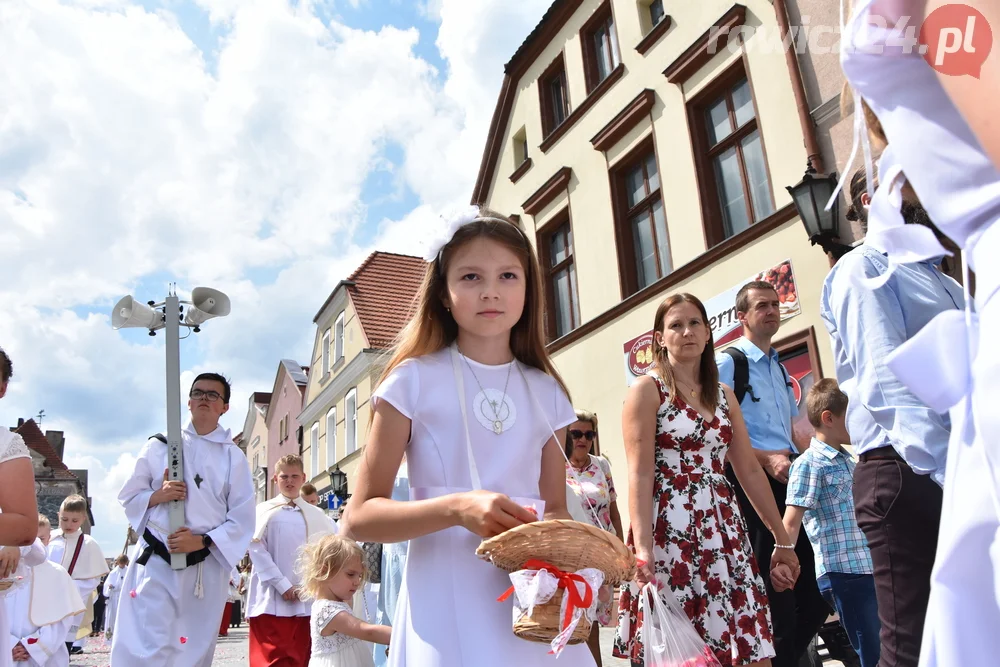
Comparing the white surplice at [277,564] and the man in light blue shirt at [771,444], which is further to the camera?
the white surplice at [277,564]

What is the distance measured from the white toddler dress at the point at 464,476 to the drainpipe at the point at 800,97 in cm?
735

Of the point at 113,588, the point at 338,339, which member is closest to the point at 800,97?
the point at 113,588

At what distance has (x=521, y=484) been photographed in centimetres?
202

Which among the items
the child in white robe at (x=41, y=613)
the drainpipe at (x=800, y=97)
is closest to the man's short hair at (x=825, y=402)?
the drainpipe at (x=800, y=97)

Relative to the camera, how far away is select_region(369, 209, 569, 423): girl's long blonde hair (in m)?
2.24

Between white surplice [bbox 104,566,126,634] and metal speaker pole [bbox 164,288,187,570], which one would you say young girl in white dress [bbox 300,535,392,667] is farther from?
white surplice [bbox 104,566,126,634]

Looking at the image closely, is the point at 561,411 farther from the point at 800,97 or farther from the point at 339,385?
the point at 339,385

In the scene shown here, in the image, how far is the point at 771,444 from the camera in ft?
14.8

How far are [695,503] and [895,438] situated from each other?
1.33 m

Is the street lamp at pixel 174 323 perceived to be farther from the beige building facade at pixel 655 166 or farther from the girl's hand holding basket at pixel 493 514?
the beige building facade at pixel 655 166

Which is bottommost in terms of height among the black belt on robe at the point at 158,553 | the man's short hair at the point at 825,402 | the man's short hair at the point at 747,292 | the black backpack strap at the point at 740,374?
the black belt on robe at the point at 158,553

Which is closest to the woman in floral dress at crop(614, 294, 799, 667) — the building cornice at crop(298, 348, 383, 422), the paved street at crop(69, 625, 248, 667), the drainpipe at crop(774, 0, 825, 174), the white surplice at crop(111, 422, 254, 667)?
the white surplice at crop(111, 422, 254, 667)

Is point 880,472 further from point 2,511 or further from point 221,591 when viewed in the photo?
point 221,591

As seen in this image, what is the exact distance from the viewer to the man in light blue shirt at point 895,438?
7.13 ft
